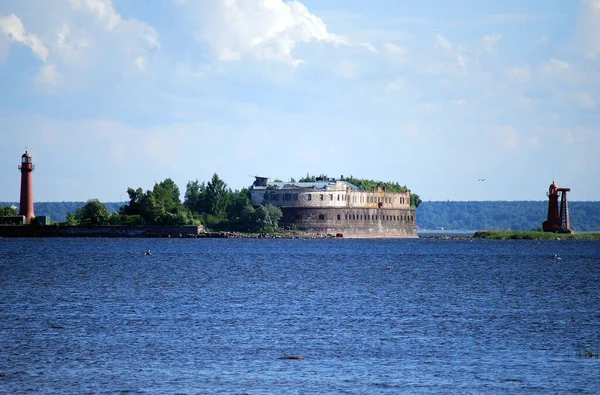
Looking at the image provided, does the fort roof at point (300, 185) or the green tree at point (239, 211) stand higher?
the fort roof at point (300, 185)

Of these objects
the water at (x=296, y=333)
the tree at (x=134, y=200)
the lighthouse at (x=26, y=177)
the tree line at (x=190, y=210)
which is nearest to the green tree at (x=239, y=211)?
the tree line at (x=190, y=210)

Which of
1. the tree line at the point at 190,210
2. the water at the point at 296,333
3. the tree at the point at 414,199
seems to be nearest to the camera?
the water at the point at 296,333

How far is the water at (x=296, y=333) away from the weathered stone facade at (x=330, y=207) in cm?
8976

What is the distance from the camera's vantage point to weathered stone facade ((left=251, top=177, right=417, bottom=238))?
149m

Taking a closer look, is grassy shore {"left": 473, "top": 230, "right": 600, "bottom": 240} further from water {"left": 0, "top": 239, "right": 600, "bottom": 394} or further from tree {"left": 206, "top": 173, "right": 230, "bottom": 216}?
water {"left": 0, "top": 239, "right": 600, "bottom": 394}

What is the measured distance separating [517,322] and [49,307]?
724 inches

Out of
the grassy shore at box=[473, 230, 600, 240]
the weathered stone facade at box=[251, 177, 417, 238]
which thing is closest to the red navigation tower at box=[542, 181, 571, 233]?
the grassy shore at box=[473, 230, 600, 240]

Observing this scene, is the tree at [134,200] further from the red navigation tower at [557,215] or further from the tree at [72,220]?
the red navigation tower at [557,215]

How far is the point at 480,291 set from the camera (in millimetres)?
48281

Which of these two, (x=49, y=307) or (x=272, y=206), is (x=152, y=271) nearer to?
(x=49, y=307)

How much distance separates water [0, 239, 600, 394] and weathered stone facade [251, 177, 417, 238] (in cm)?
8976

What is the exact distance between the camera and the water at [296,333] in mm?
23656

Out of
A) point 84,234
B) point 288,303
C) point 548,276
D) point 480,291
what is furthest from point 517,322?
point 84,234

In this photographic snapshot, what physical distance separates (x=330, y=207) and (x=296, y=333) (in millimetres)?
119227
